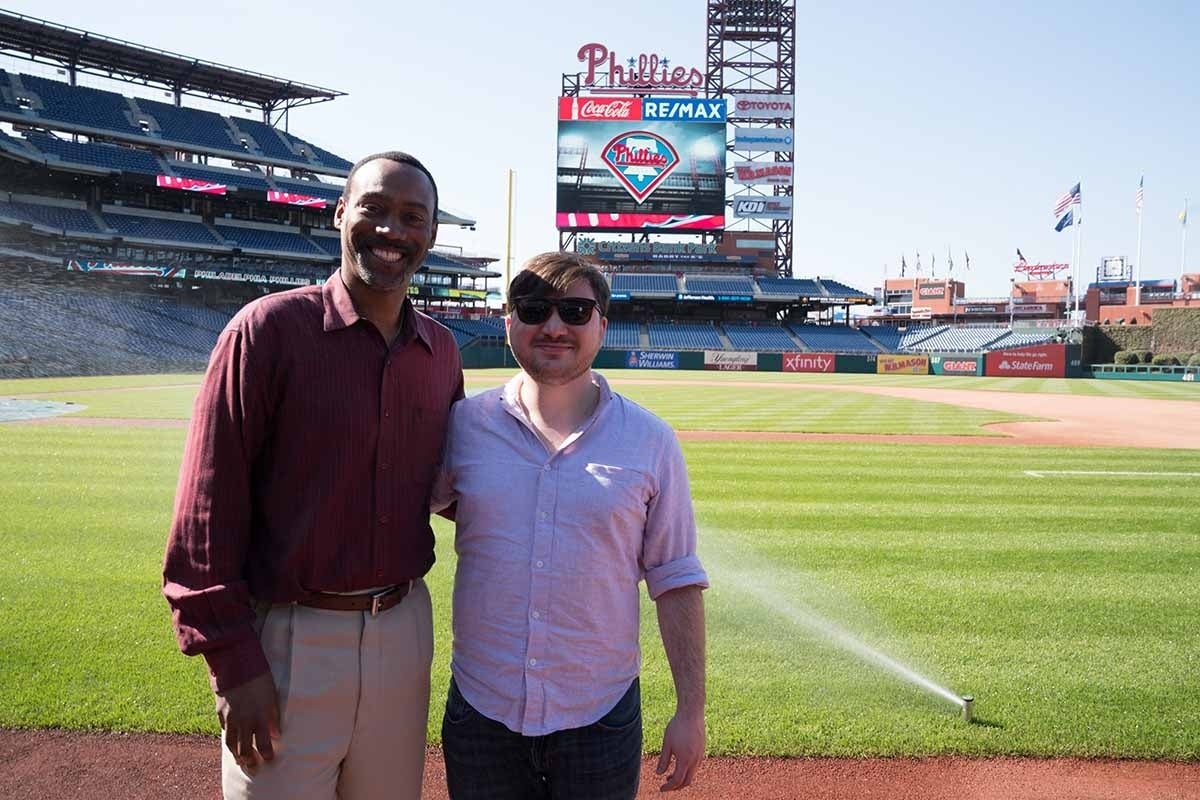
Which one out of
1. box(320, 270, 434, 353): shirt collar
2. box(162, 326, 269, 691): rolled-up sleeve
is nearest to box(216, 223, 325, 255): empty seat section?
box(320, 270, 434, 353): shirt collar

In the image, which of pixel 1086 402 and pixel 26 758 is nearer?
pixel 26 758

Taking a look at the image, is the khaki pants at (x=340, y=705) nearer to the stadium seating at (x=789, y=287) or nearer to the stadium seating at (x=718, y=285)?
the stadium seating at (x=718, y=285)

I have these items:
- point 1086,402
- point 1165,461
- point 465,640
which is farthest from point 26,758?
point 1086,402

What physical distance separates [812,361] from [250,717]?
53.1 metres

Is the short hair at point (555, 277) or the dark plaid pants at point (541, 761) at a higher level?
the short hair at point (555, 277)

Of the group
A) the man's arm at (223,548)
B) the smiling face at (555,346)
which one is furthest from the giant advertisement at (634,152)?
the man's arm at (223,548)

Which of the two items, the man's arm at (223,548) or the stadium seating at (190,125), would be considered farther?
the stadium seating at (190,125)

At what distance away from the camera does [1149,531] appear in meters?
8.37

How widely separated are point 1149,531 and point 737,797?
689 cm

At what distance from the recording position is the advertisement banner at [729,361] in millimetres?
53562

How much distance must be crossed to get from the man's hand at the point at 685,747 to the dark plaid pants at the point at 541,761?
136mm

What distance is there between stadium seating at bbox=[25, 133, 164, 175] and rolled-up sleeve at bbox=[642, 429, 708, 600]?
56.8m

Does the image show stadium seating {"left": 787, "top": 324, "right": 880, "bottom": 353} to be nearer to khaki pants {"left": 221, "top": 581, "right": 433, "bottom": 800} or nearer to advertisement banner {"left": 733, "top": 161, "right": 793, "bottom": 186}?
advertisement banner {"left": 733, "top": 161, "right": 793, "bottom": 186}

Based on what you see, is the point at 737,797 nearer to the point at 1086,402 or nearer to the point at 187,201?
the point at 1086,402
